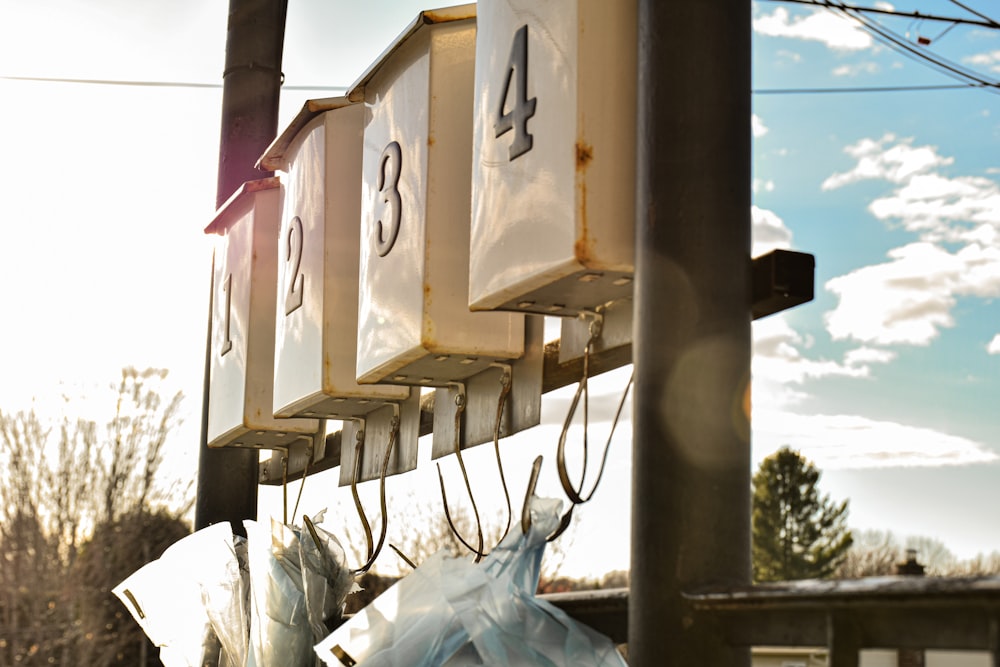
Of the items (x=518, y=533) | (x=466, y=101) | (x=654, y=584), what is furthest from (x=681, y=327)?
(x=466, y=101)

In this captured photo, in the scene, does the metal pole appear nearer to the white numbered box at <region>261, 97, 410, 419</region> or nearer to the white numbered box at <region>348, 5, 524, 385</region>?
the white numbered box at <region>261, 97, 410, 419</region>

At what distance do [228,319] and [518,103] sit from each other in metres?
2.23

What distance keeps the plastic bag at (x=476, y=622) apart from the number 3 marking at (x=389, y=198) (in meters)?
0.84

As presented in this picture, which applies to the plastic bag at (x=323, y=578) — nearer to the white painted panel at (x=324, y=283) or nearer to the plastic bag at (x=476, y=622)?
the white painted panel at (x=324, y=283)

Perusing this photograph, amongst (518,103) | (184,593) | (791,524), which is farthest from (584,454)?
(791,524)

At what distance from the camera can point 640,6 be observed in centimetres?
181

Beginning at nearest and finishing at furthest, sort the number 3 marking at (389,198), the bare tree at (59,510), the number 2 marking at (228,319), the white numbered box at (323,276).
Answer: the number 3 marking at (389,198), the white numbered box at (323,276), the number 2 marking at (228,319), the bare tree at (59,510)

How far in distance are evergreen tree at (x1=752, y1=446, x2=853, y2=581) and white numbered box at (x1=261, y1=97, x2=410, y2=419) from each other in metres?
43.3

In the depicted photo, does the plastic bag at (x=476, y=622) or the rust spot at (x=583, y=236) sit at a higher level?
the rust spot at (x=583, y=236)

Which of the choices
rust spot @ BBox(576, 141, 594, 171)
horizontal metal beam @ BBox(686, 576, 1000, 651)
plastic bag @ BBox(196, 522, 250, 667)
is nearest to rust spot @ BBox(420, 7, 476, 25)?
rust spot @ BBox(576, 141, 594, 171)

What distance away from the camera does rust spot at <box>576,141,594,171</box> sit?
1.82m

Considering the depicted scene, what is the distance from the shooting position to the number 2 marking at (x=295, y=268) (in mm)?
3189

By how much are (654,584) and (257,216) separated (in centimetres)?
252

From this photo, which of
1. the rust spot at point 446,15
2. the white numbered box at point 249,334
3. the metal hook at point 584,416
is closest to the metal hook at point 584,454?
the metal hook at point 584,416
